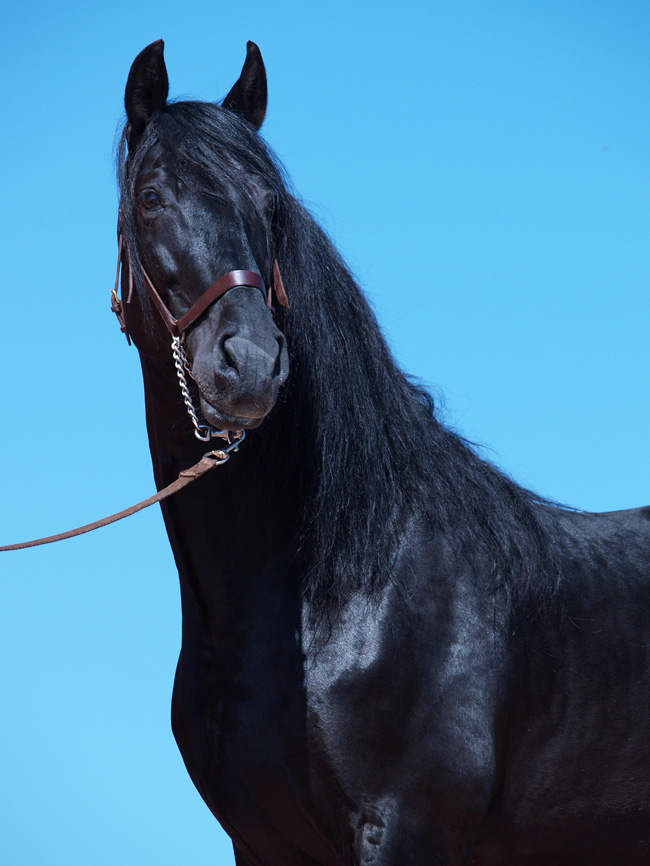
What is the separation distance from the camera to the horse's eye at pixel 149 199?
250cm

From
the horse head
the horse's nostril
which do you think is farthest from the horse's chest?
the horse's nostril

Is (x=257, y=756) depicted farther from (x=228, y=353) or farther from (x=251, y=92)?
(x=251, y=92)

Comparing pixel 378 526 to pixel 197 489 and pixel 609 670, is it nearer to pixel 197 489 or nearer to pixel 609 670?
pixel 197 489

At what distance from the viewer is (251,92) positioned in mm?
3029

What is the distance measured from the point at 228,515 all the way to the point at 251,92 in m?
1.45

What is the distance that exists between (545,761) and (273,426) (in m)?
1.29

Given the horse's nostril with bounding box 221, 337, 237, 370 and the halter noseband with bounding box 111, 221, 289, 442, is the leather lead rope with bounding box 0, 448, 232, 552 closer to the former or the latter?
the halter noseband with bounding box 111, 221, 289, 442

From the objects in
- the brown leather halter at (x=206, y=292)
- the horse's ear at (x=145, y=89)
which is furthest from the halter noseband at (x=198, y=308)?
the horse's ear at (x=145, y=89)

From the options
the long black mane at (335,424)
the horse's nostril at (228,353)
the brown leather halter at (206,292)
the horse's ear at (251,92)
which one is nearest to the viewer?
the horse's nostril at (228,353)

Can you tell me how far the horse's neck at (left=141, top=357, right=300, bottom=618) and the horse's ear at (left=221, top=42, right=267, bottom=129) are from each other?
976 millimetres

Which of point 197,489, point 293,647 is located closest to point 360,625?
point 293,647

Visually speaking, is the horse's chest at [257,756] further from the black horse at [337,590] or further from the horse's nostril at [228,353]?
the horse's nostril at [228,353]

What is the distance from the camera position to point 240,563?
103 inches

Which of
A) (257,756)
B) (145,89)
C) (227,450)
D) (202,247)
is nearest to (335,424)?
Answer: (227,450)
